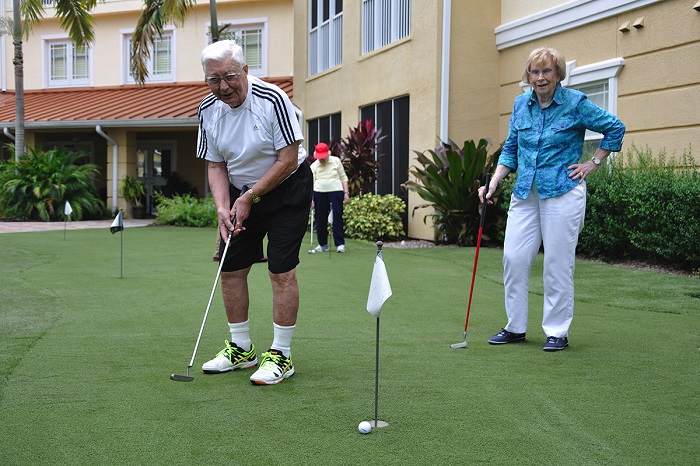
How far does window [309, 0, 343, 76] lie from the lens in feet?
59.3

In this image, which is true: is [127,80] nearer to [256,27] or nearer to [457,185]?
[256,27]

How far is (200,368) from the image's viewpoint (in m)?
4.50

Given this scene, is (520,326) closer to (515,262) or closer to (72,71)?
(515,262)

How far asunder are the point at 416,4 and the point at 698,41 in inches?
227

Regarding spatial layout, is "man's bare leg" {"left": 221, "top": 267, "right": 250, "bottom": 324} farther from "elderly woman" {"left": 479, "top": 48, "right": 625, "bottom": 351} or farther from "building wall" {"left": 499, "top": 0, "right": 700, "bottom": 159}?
"building wall" {"left": 499, "top": 0, "right": 700, "bottom": 159}

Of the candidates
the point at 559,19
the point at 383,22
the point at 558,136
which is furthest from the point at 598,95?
the point at 558,136

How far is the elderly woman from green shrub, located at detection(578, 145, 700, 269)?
3.85m

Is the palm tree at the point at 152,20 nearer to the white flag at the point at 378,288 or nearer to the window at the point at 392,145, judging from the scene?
the window at the point at 392,145

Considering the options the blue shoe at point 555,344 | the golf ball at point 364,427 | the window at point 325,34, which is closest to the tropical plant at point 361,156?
the window at point 325,34

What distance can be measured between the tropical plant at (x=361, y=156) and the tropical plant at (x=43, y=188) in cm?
794

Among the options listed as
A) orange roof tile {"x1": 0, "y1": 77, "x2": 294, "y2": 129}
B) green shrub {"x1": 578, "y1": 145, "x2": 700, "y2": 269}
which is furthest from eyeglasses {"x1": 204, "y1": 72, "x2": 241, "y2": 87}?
orange roof tile {"x1": 0, "y1": 77, "x2": 294, "y2": 129}

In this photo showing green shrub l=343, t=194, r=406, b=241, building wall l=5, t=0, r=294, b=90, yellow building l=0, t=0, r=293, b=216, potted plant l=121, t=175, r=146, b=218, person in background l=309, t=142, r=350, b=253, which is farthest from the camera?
building wall l=5, t=0, r=294, b=90

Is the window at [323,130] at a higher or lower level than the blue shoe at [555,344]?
higher

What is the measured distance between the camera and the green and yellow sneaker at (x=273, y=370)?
4.11m
